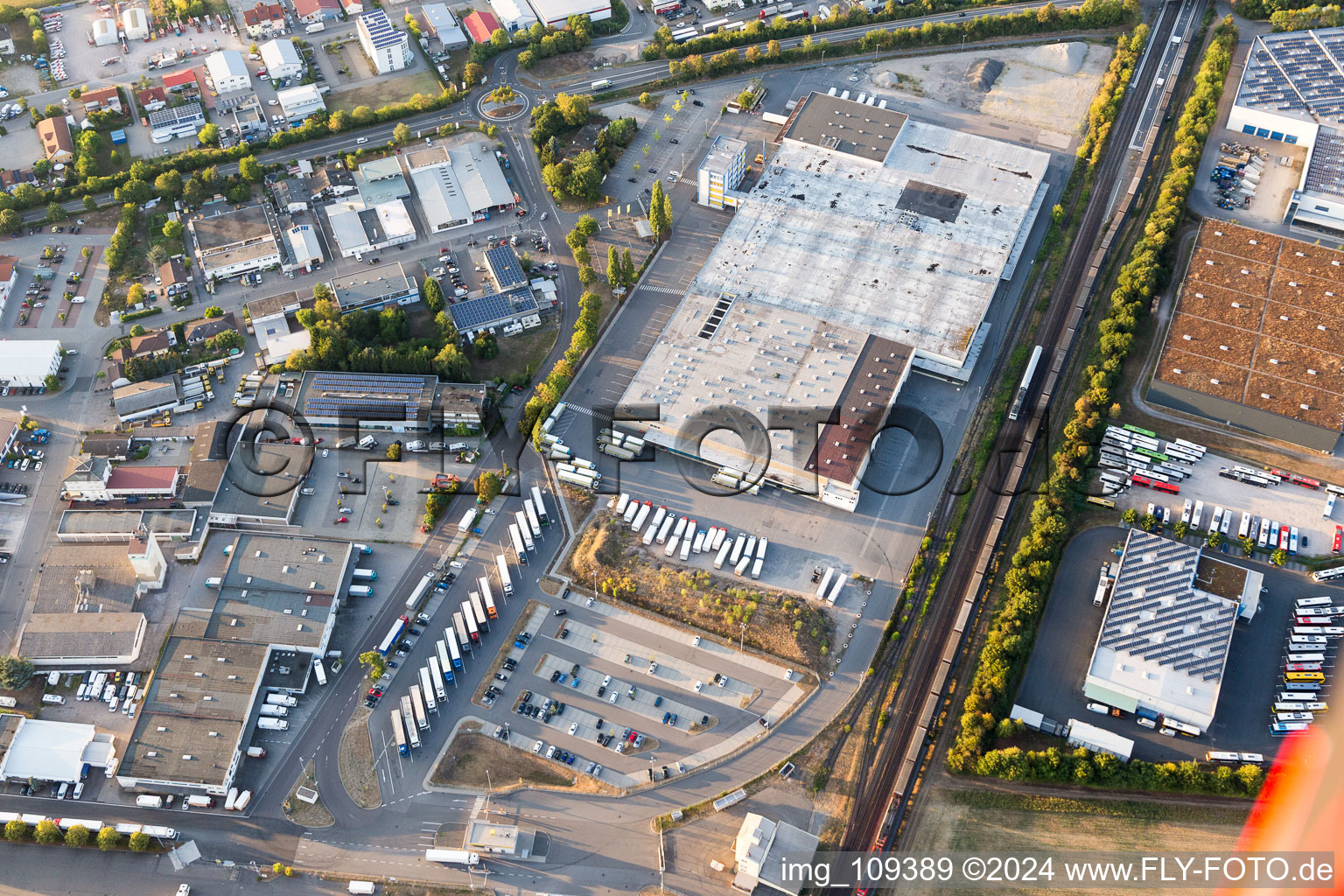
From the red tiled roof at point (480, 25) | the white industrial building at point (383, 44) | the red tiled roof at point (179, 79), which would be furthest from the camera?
the red tiled roof at point (480, 25)

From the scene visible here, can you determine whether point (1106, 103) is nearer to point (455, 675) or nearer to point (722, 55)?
point (722, 55)

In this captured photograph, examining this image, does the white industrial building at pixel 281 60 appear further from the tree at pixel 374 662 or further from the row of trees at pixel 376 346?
the tree at pixel 374 662

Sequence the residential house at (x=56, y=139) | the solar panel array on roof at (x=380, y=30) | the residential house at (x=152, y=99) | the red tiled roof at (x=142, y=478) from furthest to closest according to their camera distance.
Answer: the solar panel array on roof at (x=380, y=30) < the residential house at (x=152, y=99) < the residential house at (x=56, y=139) < the red tiled roof at (x=142, y=478)

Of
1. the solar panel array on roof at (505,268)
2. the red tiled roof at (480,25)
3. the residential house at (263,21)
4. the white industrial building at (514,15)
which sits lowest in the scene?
the solar panel array on roof at (505,268)

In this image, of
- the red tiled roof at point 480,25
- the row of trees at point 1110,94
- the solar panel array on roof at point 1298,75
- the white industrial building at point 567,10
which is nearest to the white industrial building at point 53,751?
the red tiled roof at point 480,25

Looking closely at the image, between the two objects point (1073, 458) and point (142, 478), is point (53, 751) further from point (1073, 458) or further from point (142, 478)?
point (1073, 458)

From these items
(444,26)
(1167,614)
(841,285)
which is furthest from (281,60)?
(1167,614)

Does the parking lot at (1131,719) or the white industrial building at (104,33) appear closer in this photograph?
the parking lot at (1131,719)

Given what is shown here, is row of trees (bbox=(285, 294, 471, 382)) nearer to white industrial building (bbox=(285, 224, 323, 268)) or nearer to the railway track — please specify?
white industrial building (bbox=(285, 224, 323, 268))
